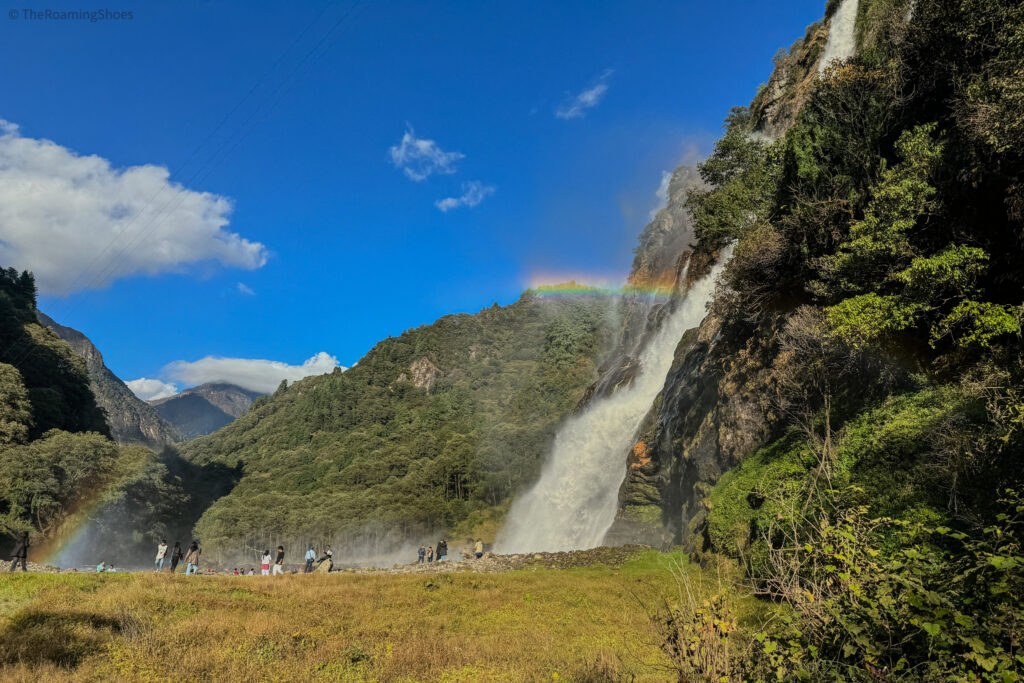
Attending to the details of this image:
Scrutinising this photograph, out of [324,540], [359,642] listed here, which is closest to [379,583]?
[359,642]

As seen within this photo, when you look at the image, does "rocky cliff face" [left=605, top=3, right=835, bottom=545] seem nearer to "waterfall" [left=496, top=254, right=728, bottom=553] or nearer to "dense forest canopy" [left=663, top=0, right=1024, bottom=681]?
"dense forest canopy" [left=663, top=0, right=1024, bottom=681]

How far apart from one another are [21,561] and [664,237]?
74.2m

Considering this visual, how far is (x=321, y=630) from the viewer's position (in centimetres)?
1119

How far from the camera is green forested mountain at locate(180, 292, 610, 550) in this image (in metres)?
69.0

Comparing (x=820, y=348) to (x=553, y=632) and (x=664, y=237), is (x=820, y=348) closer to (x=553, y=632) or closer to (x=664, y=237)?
(x=553, y=632)

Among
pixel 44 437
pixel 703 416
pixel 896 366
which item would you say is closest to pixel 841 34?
pixel 703 416

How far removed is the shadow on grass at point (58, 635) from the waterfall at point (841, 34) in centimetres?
4175

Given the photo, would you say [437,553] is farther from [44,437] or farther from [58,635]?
[44,437]

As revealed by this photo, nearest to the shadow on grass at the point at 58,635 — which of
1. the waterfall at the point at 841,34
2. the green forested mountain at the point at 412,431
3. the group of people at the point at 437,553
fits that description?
the group of people at the point at 437,553

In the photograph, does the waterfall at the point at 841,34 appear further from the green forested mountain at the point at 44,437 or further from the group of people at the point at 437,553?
the green forested mountain at the point at 44,437

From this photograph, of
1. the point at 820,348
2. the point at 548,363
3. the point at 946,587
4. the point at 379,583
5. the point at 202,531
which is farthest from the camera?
the point at 548,363

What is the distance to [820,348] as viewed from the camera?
51.0ft

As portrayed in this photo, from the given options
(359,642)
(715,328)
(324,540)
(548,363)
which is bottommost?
(324,540)

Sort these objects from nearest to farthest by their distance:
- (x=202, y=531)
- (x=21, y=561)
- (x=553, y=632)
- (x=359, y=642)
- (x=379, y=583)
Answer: (x=359, y=642) → (x=553, y=632) → (x=379, y=583) → (x=21, y=561) → (x=202, y=531)
